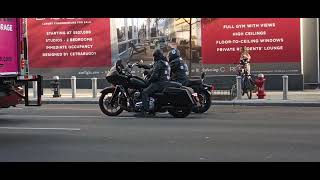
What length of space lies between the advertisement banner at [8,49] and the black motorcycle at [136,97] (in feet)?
7.48

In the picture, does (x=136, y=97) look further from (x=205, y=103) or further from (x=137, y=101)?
(x=205, y=103)

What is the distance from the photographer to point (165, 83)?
12938 millimetres

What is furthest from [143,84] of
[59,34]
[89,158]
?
[59,34]

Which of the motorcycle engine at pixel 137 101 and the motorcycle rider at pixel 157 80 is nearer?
the motorcycle rider at pixel 157 80

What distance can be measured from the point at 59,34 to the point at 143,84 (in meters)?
11.6

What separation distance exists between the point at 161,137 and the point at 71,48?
580 inches

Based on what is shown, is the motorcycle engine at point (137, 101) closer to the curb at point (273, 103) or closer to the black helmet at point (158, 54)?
the black helmet at point (158, 54)

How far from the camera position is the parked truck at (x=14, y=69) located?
1201 centimetres

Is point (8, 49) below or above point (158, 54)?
above

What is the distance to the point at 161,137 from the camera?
981 centimetres

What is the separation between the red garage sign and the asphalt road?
8.93 m

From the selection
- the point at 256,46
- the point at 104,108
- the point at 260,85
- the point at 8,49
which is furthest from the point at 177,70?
the point at 256,46

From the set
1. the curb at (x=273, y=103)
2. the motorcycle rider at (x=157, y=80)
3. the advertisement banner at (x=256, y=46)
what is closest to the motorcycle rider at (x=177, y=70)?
the motorcycle rider at (x=157, y=80)
